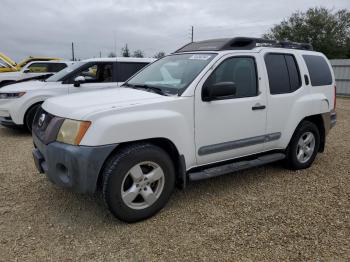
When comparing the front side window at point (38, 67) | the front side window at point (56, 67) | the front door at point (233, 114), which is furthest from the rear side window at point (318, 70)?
the front side window at point (38, 67)

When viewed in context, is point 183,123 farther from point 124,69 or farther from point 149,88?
point 124,69

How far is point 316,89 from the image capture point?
4.77 metres

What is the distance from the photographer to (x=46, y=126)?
3.25 m

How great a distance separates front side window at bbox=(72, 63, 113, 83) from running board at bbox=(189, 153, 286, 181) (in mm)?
4444

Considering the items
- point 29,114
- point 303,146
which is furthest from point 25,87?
point 303,146

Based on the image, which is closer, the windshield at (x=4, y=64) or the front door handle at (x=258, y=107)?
the front door handle at (x=258, y=107)

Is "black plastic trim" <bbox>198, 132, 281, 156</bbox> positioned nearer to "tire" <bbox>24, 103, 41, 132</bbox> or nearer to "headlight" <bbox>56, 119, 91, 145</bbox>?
"headlight" <bbox>56, 119, 91, 145</bbox>

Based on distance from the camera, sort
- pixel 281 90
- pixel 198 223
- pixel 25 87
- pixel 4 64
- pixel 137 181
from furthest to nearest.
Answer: pixel 4 64
pixel 25 87
pixel 281 90
pixel 198 223
pixel 137 181

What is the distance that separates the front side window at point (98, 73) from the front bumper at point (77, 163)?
4.52 meters

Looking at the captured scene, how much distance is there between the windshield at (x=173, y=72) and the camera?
3.52 m

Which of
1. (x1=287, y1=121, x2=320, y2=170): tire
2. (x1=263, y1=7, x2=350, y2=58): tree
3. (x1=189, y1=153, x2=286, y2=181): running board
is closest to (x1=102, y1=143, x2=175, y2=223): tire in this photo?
(x1=189, y1=153, x2=286, y2=181): running board

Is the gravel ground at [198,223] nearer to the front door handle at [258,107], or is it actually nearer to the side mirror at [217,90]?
the front door handle at [258,107]

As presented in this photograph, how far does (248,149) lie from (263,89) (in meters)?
0.79

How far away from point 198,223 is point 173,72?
184cm
